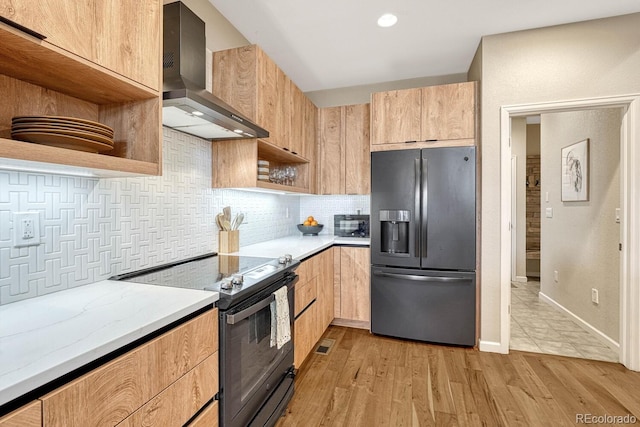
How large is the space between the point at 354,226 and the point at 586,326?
8.09 feet

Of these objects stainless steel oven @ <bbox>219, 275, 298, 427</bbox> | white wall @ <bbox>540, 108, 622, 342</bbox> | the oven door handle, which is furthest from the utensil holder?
white wall @ <bbox>540, 108, 622, 342</bbox>

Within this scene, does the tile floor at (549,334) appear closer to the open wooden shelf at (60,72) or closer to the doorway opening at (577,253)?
the doorway opening at (577,253)

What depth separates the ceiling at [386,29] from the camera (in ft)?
7.22

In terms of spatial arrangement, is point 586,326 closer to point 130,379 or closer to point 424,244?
point 424,244

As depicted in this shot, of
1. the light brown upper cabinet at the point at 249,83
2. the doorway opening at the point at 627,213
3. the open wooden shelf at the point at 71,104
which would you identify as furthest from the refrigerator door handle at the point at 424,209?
the open wooden shelf at the point at 71,104

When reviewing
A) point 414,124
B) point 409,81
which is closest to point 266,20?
point 414,124

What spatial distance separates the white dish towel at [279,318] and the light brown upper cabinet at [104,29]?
1168 millimetres

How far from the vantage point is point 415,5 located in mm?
2209

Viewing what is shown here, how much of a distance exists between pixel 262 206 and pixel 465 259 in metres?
1.91

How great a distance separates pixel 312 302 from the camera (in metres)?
2.50

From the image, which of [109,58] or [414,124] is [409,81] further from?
[109,58]

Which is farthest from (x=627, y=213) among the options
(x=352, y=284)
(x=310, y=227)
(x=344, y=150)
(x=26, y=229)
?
(x=26, y=229)

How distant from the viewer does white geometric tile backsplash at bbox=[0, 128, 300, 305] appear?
116cm

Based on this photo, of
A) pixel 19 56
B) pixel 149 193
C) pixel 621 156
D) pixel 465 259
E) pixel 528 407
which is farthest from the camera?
pixel 465 259
